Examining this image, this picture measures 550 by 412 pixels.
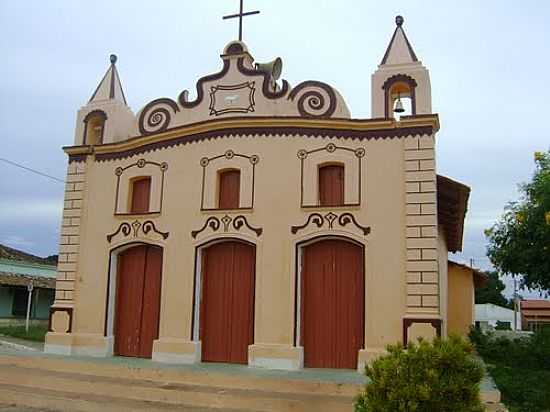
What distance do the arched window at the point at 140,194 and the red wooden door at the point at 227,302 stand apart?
6.61 feet

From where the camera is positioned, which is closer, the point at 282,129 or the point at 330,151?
the point at 330,151

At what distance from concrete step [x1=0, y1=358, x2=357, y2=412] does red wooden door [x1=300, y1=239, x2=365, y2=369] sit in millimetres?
1877

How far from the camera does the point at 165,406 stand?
9078mm

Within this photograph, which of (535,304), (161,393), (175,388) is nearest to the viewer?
(161,393)

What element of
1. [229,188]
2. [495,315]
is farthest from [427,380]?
[495,315]

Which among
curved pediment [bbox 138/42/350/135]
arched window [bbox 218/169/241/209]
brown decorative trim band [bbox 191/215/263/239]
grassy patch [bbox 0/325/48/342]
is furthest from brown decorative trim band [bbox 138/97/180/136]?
grassy patch [bbox 0/325/48/342]

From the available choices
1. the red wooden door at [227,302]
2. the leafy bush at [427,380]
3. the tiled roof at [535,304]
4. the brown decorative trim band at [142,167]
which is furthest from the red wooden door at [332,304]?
the tiled roof at [535,304]

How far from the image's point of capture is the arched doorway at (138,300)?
490 inches

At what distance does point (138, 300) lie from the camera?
1273 cm

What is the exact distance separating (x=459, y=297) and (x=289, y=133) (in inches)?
423

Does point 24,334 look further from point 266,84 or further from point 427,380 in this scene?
point 427,380

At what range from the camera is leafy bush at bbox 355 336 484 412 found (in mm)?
5895

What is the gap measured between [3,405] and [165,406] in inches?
119

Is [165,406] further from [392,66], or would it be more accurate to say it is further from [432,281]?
[392,66]
